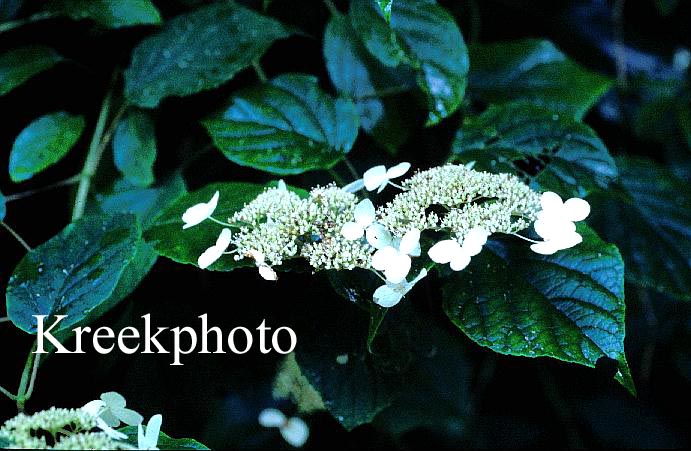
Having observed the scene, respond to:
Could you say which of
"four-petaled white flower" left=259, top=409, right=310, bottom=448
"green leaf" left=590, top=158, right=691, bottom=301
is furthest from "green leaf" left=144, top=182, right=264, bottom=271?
"green leaf" left=590, top=158, right=691, bottom=301

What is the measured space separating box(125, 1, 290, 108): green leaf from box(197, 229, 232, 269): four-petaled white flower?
0.27 m

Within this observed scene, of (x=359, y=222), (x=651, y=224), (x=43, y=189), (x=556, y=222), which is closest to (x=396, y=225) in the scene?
(x=359, y=222)

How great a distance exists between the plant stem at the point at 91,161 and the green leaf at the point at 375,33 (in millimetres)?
352

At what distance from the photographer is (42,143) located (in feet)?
2.76

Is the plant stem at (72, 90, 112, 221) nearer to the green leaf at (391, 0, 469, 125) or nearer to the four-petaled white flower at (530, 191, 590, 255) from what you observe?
the green leaf at (391, 0, 469, 125)

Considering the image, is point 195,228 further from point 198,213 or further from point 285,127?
point 285,127

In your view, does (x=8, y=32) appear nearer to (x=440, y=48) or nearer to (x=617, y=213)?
(x=440, y=48)

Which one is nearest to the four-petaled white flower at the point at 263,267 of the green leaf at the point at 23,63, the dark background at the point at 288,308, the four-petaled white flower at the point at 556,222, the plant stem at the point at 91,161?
the dark background at the point at 288,308

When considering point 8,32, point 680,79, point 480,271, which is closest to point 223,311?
point 480,271

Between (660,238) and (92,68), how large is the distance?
858 mm

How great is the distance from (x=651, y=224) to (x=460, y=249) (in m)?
0.58

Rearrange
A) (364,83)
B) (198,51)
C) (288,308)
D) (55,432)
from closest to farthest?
(55,432) → (288,308) → (198,51) → (364,83)

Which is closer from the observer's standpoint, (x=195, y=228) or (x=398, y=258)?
(x=398, y=258)

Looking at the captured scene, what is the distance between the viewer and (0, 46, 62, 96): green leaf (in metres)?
0.84
